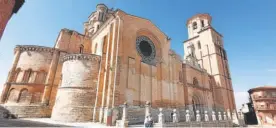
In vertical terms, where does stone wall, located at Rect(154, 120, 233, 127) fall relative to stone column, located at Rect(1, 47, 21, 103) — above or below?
below

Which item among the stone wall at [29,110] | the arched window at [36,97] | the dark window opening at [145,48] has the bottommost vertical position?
the stone wall at [29,110]

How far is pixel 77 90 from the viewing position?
13148mm

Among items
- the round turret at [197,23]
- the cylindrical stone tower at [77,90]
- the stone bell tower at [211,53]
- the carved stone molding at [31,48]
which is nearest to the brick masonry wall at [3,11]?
the cylindrical stone tower at [77,90]

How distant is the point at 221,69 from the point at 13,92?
1190 inches

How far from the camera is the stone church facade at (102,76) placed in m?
13.0

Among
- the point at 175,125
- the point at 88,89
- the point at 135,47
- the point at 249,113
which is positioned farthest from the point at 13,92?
the point at 249,113

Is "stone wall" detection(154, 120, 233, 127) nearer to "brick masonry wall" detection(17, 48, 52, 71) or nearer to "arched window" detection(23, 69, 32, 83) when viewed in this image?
"brick masonry wall" detection(17, 48, 52, 71)

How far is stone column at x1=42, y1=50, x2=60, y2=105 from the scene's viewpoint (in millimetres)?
15355

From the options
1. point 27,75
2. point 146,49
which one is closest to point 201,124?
point 146,49

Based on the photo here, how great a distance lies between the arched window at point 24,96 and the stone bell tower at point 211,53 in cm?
2425

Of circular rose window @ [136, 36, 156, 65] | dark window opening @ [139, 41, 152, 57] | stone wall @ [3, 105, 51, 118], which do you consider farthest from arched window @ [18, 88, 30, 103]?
dark window opening @ [139, 41, 152, 57]

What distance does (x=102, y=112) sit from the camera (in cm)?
1232

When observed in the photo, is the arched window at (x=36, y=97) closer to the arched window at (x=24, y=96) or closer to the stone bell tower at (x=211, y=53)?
the arched window at (x=24, y=96)

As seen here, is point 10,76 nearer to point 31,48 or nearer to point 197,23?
point 31,48
